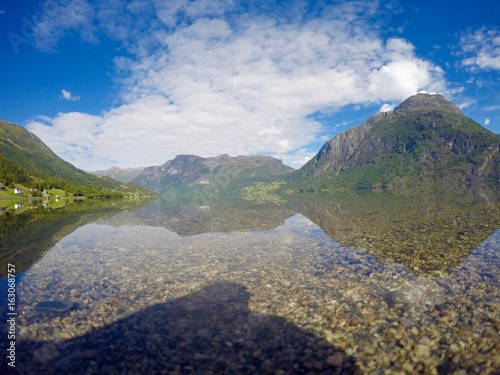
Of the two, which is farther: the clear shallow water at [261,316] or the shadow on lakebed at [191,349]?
the clear shallow water at [261,316]

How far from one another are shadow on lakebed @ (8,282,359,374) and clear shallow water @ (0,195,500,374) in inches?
1.7

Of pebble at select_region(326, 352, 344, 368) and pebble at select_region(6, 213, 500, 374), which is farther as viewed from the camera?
pebble at select_region(6, 213, 500, 374)

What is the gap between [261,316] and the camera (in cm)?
1221

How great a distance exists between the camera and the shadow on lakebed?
8.86m

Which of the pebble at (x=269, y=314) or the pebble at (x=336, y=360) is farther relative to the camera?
the pebble at (x=269, y=314)

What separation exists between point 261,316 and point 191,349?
11.4 ft

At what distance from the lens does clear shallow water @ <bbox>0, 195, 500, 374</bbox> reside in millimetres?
9086

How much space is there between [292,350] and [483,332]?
705cm

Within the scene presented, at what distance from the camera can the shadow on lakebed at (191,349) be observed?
349 inches

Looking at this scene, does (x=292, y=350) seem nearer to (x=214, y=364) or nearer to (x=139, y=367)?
(x=214, y=364)

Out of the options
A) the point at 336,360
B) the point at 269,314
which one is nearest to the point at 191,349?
the point at 269,314

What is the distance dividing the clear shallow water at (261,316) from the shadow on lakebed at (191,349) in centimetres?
4

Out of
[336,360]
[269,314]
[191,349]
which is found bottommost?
[191,349]

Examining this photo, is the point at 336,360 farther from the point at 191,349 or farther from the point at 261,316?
the point at 191,349
